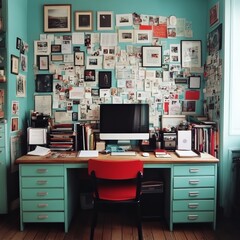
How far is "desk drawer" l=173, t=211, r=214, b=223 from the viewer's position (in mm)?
2348

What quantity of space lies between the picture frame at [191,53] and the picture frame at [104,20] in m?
0.90

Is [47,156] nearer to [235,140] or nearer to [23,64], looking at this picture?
[23,64]

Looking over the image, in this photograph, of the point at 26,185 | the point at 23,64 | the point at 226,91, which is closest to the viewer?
the point at 26,185

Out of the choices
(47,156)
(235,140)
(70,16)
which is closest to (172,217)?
(235,140)

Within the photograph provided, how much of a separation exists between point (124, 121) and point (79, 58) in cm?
95

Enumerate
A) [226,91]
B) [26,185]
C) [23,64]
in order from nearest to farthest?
[26,185] < [226,91] < [23,64]

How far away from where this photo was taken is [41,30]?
293 centimetres

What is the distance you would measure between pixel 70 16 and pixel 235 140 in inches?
92.4

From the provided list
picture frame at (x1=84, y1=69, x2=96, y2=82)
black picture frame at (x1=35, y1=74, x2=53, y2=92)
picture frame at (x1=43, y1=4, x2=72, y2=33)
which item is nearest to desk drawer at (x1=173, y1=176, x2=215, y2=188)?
picture frame at (x1=84, y1=69, x2=96, y2=82)

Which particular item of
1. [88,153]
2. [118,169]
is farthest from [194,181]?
[88,153]

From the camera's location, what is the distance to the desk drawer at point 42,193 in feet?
7.60

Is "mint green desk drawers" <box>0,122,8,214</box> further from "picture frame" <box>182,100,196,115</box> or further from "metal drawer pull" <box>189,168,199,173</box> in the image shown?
"picture frame" <box>182,100,196,115</box>

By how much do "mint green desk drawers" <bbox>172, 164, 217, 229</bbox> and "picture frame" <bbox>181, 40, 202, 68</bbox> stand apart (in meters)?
1.26

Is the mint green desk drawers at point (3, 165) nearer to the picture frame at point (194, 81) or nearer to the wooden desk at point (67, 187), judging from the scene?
the wooden desk at point (67, 187)
